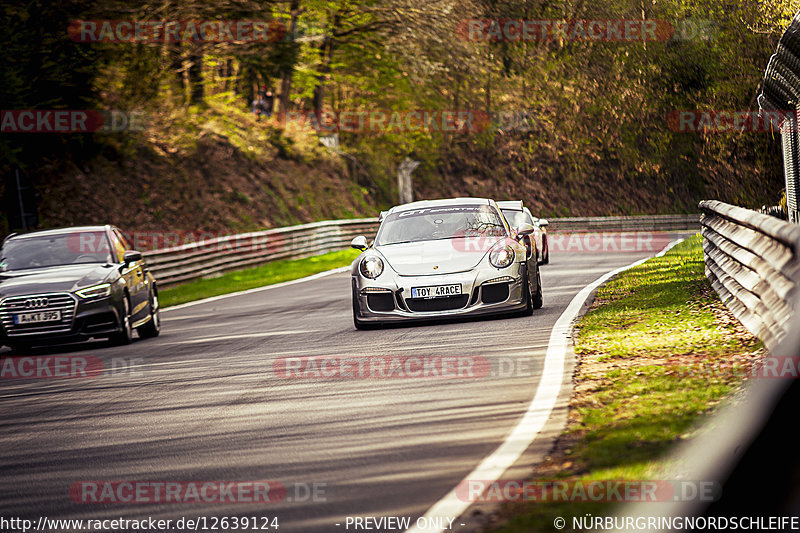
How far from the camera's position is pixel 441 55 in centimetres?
4334

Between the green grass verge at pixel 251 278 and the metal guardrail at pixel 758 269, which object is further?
the green grass verge at pixel 251 278

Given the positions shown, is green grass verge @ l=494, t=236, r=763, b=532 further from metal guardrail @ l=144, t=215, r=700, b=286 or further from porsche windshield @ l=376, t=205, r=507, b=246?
metal guardrail @ l=144, t=215, r=700, b=286

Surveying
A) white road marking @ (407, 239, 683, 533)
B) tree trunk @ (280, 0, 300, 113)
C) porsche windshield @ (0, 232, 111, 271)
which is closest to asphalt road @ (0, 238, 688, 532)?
white road marking @ (407, 239, 683, 533)

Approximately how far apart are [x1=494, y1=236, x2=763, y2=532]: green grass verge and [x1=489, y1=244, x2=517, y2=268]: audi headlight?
1.15 meters

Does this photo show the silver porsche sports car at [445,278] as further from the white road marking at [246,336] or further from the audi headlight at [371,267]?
the white road marking at [246,336]

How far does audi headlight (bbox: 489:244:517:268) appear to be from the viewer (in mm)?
12836

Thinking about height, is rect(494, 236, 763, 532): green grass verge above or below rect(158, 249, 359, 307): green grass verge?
above

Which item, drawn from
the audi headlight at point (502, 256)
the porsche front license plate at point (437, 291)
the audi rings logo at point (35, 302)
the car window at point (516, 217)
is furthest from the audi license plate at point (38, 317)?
the car window at point (516, 217)

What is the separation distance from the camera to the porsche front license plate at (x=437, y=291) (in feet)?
41.4

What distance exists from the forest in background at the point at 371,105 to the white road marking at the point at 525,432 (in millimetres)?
12125

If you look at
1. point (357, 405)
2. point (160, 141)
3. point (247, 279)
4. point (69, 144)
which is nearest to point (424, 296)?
point (357, 405)

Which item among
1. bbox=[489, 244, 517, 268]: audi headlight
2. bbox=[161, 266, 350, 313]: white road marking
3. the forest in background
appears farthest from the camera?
Answer: the forest in background

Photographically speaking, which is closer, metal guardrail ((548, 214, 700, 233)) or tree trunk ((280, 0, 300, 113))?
tree trunk ((280, 0, 300, 113))

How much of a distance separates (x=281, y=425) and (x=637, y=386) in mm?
2491
